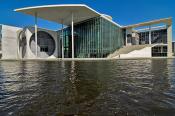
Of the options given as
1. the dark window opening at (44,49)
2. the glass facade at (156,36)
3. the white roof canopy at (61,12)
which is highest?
the white roof canopy at (61,12)

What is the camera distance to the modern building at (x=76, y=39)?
4966 cm

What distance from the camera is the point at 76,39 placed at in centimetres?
5791

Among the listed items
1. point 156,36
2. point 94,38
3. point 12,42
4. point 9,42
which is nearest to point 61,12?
point 94,38

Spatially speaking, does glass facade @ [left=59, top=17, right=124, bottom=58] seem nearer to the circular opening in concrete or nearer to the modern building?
the modern building

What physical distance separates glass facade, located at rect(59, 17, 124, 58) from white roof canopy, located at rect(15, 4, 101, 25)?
9.94 feet

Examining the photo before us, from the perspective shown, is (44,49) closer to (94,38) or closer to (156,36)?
(94,38)

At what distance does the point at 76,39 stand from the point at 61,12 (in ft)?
42.0

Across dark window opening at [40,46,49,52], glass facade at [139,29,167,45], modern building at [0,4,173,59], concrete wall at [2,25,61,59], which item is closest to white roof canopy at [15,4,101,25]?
modern building at [0,4,173,59]

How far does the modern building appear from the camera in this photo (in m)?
49.7

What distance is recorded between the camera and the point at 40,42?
5584 centimetres

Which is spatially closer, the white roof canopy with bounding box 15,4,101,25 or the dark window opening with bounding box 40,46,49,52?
the white roof canopy with bounding box 15,4,101,25

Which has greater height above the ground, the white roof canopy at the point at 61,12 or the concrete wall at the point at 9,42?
the white roof canopy at the point at 61,12

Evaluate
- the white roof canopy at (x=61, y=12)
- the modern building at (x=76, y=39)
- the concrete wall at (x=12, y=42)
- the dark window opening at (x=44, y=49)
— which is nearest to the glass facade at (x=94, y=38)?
the modern building at (x=76, y=39)

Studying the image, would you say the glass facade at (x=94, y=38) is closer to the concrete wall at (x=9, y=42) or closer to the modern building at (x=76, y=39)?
the modern building at (x=76, y=39)
